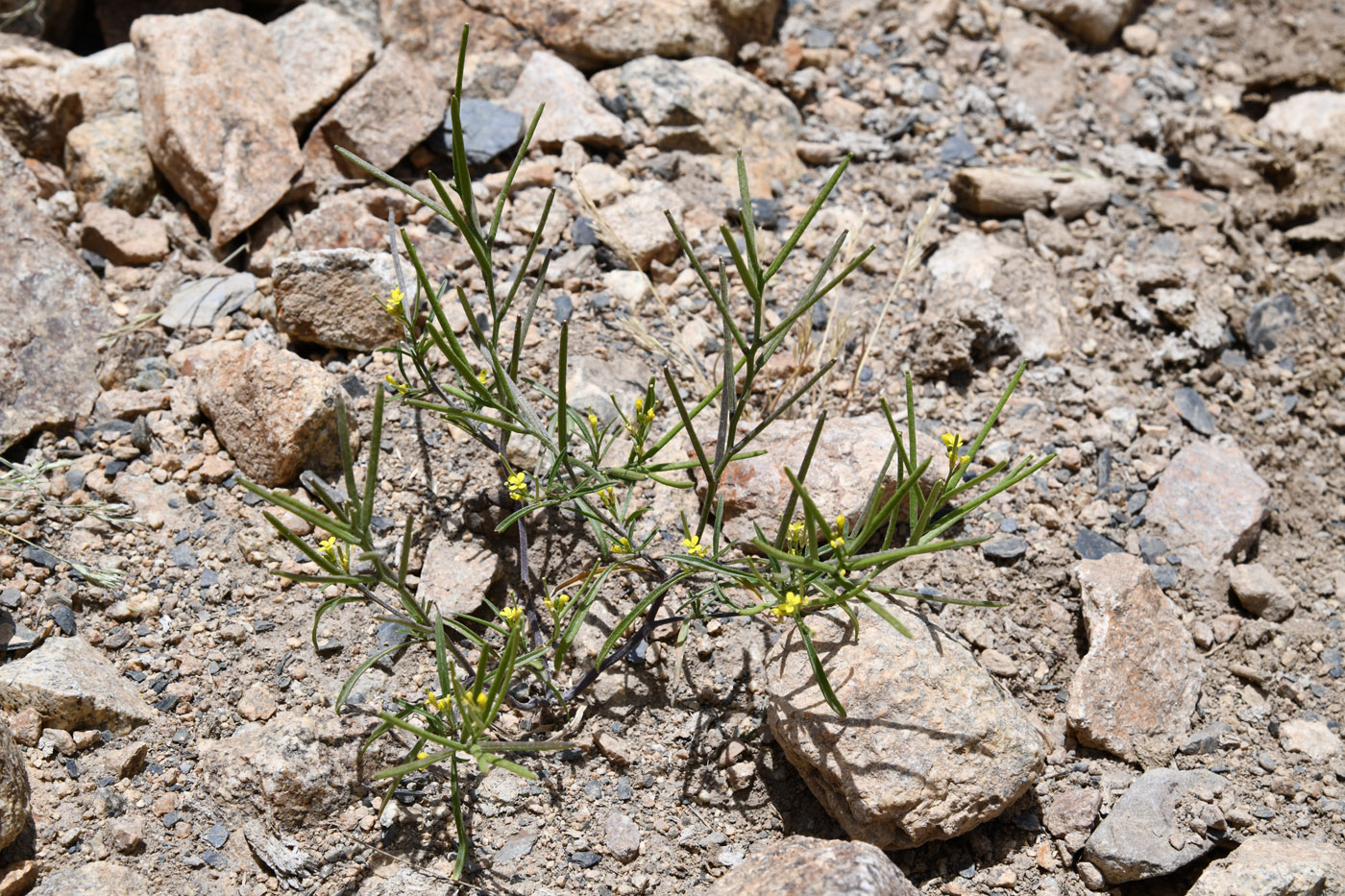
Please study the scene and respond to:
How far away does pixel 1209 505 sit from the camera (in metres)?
3.03

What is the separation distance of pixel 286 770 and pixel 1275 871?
242cm

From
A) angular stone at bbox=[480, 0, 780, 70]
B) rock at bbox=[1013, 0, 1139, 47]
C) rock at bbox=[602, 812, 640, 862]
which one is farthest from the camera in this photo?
rock at bbox=[1013, 0, 1139, 47]

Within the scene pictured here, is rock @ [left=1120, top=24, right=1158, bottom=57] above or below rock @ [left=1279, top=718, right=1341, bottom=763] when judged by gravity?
above

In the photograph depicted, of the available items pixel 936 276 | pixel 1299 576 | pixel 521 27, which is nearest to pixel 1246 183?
pixel 936 276

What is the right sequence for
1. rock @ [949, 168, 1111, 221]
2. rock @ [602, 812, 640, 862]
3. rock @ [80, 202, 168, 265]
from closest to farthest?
rock @ [602, 812, 640, 862] → rock @ [80, 202, 168, 265] → rock @ [949, 168, 1111, 221]

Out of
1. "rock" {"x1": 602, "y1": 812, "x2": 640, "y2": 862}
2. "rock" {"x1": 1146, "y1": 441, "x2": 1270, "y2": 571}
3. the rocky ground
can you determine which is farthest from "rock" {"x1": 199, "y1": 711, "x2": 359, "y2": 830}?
"rock" {"x1": 1146, "y1": 441, "x2": 1270, "y2": 571}

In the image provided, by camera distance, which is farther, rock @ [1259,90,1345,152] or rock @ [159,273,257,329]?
rock @ [1259,90,1345,152]

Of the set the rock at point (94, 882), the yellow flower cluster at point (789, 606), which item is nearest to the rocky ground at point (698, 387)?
the rock at point (94, 882)

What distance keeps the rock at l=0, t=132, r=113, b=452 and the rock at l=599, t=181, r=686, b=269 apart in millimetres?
1749

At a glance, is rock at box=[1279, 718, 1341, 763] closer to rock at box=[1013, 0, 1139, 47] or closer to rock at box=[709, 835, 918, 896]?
rock at box=[709, 835, 918, 896]

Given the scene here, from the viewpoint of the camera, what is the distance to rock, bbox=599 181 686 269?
132 inches

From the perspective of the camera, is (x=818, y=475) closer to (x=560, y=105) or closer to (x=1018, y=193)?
(x=1018, y=193)

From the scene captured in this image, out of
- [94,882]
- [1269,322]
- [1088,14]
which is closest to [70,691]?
[94,882]

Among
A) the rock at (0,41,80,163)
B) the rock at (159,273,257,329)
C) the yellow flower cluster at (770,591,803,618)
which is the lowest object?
the rock at (159,273,257,329)
